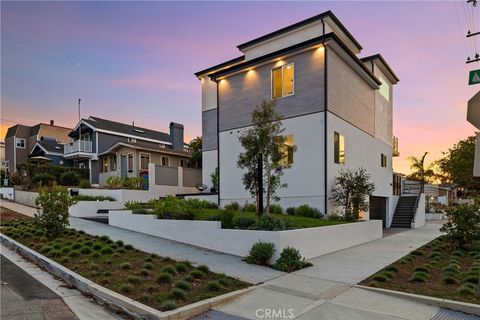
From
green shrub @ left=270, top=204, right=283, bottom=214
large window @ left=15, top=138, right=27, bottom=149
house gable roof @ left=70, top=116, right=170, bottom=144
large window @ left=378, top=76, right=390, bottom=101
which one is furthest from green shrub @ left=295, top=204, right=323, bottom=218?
large window @ left=15, top=138, right=27, bottom=149

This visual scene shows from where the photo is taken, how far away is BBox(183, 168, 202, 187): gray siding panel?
1082 inches

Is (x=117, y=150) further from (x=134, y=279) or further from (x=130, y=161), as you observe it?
(x=134, y=279)

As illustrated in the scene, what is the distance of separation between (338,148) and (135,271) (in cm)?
1146

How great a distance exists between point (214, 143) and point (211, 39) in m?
7.05

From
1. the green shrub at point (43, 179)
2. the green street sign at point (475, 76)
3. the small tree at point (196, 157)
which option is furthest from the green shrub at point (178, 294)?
the small tree at point (196, 157)

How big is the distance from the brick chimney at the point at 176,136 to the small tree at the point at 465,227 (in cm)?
3152

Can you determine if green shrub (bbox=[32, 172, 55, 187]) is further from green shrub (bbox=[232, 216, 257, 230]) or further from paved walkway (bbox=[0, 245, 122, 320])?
green shrub (bbox=[232, 216, 257, 230])

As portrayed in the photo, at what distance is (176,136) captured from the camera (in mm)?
39781

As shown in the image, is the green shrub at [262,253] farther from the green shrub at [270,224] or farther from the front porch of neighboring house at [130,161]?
the front porch of neighboring house at [130,161]

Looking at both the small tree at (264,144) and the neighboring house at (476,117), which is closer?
the neighboring house at (476,117)

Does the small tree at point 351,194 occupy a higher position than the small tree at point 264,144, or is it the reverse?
the small tree at point 264,144

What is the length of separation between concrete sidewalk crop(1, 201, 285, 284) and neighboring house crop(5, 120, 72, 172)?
37490mm

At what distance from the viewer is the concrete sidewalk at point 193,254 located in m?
7.98


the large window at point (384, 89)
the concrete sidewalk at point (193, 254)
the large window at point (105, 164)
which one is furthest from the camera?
the large window at point (105, 164)
